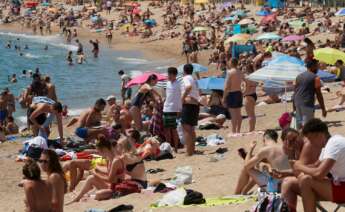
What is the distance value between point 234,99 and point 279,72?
1.06 m

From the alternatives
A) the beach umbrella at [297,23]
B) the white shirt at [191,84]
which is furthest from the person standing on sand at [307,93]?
the beach umbrella at [297,23]

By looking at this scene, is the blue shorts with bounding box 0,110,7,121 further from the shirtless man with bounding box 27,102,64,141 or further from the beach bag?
the beach bag

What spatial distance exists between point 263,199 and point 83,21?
5401 cm

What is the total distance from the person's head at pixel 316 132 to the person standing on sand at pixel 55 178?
2.39 m

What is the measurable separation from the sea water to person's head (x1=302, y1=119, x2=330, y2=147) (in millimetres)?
16555

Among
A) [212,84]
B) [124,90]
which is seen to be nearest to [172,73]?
[212,84]

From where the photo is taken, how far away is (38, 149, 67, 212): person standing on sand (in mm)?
7243

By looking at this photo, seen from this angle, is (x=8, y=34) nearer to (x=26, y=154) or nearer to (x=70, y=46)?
(x=70, y=46)

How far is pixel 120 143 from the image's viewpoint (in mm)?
A: 10109

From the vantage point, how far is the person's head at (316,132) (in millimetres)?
6523

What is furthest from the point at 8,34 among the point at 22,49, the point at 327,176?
the point at 327,176

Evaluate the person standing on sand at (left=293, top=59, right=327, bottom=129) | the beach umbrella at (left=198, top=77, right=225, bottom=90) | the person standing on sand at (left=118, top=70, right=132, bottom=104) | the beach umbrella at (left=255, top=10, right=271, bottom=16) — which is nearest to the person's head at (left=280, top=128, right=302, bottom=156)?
the person standing on sand at (left=293, top=59, right=327, bottom=129)

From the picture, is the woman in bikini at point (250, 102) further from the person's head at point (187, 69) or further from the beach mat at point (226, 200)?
the beach mat at point (226, 200)

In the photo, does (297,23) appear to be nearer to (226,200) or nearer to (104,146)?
A: (104,146)
